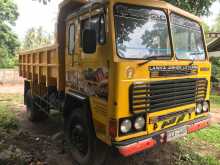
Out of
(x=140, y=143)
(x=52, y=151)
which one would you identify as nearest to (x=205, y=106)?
(x=140, y=143)

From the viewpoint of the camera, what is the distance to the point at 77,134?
4.67 metres

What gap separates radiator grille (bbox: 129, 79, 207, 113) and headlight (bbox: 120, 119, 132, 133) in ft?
0.56

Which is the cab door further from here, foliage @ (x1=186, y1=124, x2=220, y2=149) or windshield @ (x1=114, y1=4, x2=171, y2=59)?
foliage @ (x1=186, y1=124, x2=220, y2=149)

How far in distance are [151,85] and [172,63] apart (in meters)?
0.61

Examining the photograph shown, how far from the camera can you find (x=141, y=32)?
3.85 meters

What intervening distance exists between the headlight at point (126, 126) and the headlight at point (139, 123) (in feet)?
0.33

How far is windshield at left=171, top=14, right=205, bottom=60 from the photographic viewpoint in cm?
435

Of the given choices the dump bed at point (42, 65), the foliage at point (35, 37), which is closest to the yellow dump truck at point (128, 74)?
the dump bed at point (42, 65)

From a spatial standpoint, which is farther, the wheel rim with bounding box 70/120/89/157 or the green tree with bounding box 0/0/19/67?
the green tree with bounding box 0/0/19/67

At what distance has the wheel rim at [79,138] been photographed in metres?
4.47

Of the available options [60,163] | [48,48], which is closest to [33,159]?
[60,163]

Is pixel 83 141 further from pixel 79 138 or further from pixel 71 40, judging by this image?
pixel 71 40

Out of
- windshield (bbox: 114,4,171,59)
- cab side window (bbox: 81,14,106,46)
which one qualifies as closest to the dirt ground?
windshield (bbox: 114,4,171,59)

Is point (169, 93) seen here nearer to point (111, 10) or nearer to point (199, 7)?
point (111, 10)
